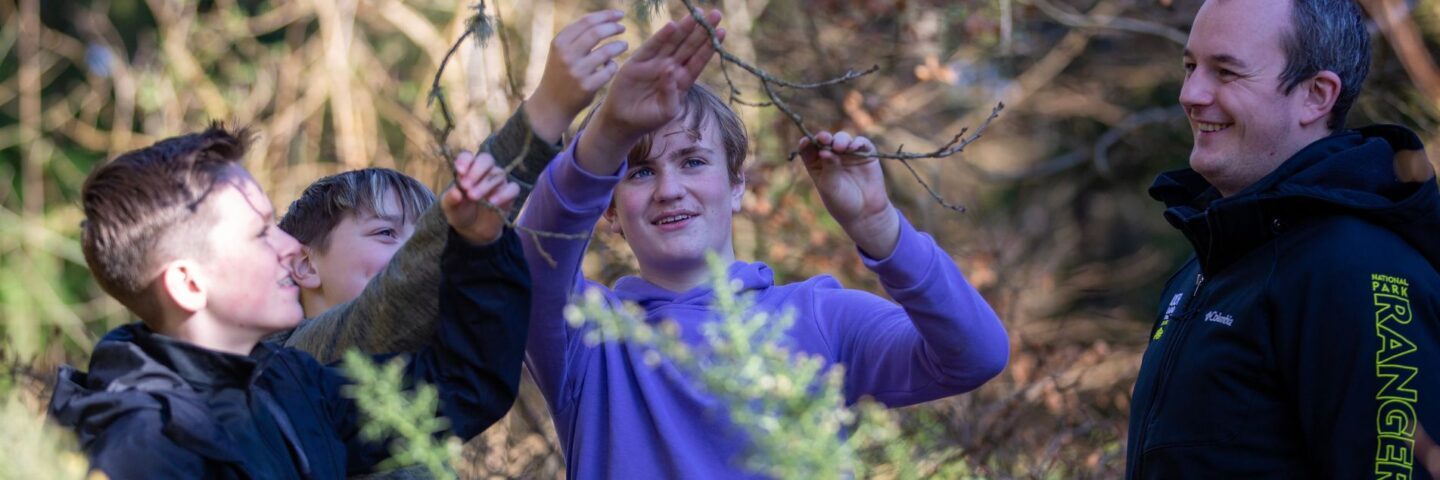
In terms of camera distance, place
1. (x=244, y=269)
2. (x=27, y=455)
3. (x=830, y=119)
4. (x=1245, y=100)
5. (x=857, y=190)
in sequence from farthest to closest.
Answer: (x=830, y=119)
(x=1245, y=100)
(x=857, y=190)
(x=244, y=269)
(x=27, y=455)

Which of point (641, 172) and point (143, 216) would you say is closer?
point (143, 216)

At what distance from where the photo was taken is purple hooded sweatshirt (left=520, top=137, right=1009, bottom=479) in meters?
2.50

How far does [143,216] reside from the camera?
89.5 inches

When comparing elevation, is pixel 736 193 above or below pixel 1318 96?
below

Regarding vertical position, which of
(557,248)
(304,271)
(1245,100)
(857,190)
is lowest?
(304,271)

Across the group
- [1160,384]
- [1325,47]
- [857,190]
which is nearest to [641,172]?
[857,190]

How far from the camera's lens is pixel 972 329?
2523 mm

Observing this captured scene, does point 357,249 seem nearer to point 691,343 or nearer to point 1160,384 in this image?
point 691,343

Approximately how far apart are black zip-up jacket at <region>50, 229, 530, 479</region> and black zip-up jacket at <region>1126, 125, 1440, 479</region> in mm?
1122

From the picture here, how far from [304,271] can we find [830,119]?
15.4ft

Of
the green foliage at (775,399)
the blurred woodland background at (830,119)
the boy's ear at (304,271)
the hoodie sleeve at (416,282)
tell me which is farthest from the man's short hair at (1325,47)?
the blurred woodland background at (830,119)

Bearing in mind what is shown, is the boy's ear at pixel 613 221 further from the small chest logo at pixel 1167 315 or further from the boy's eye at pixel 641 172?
the small chest logo at pixel 1167 315

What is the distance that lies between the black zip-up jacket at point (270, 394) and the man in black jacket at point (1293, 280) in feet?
3.72

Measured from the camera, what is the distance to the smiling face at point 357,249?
111 inches
